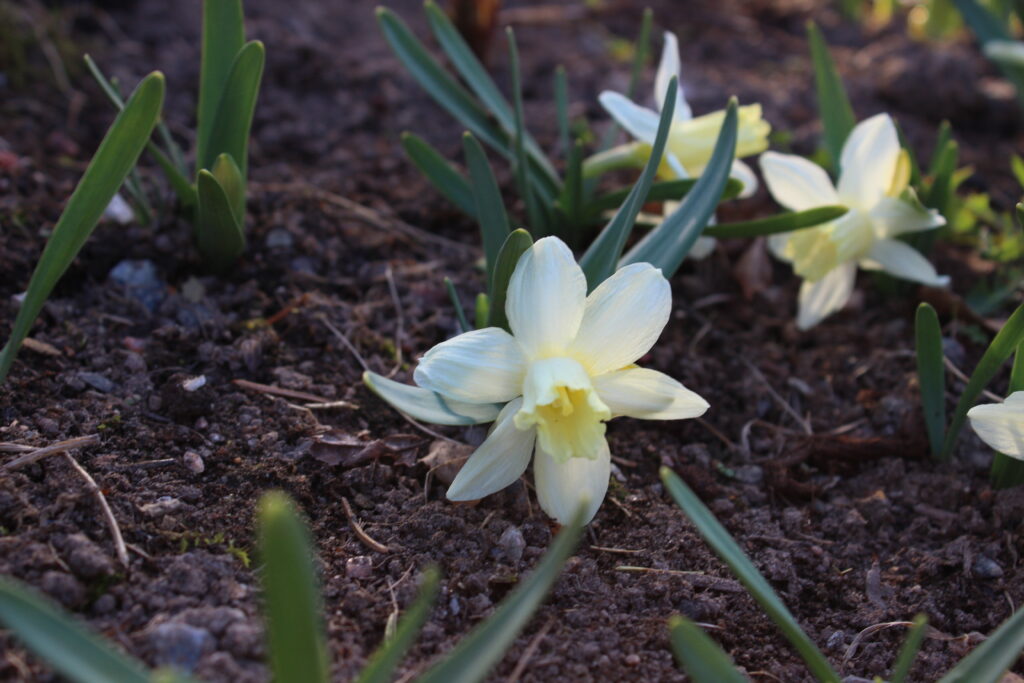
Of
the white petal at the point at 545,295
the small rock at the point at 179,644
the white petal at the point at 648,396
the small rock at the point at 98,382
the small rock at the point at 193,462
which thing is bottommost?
the small rock at the point at 179,644

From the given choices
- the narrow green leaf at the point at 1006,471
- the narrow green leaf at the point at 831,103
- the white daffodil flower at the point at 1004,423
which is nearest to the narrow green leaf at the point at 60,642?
the white daffodil flower at the point at 1004,423

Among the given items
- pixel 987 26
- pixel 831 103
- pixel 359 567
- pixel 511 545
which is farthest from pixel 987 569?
pixel 987 26

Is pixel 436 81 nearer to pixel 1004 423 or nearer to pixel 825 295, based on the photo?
pixel 825 295

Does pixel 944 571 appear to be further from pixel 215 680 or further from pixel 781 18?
pixel 781 18

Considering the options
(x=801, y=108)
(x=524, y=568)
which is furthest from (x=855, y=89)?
(x=524, y=568)

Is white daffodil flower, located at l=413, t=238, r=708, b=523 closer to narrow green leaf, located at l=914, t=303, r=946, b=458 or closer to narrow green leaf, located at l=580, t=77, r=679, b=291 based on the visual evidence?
narrow green leaf, located at l=580, t=77, r=679, b=291

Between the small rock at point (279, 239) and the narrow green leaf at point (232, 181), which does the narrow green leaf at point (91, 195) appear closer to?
the narrow green leaf at point (232, 181)

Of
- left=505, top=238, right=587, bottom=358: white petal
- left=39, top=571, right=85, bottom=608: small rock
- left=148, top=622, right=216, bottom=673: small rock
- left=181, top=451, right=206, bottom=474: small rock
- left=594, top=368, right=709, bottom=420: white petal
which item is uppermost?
left=505, top=238, right=587, bottom=358: white petal

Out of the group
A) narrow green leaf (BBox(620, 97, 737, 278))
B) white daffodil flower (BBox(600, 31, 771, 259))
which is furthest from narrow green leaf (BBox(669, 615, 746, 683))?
white daffodil flower (BBox(600, 31, 771, 259))
